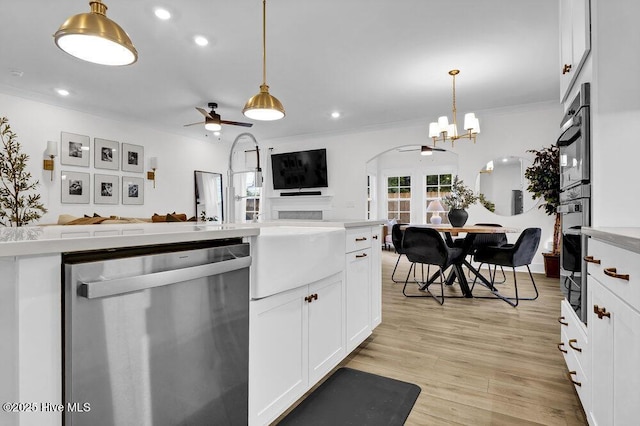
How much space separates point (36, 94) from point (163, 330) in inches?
216

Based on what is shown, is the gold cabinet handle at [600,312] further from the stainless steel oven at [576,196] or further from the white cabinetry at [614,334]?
the stainless steel oven at [576,196]

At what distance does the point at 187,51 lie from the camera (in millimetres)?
3451

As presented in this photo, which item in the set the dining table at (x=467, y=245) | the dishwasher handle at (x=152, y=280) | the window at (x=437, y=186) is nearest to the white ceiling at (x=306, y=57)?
the dining table at (x=467, y=245)

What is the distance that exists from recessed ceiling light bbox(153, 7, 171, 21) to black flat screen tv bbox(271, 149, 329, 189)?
436 centimetres

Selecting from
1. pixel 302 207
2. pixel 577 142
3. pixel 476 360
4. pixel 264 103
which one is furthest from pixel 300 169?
pixel 577 142

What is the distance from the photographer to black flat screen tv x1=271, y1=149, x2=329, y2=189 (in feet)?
23.0

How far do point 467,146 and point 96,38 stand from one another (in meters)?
5.51

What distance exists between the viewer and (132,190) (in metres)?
5.91

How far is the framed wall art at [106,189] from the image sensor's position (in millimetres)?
5383

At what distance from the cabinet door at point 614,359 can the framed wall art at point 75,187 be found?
6.23 meters

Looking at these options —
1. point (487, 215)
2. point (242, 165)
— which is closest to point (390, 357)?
point (487, 215)

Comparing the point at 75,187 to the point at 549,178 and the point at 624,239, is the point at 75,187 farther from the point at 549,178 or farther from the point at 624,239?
the point at 549,178

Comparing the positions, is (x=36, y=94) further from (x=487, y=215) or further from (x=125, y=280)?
(x=487, y=215)

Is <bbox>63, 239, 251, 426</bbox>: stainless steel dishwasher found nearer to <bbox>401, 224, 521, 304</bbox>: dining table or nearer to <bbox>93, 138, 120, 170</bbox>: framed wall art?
<bbox>401, 224, 521, 304</bbox>: dining table
